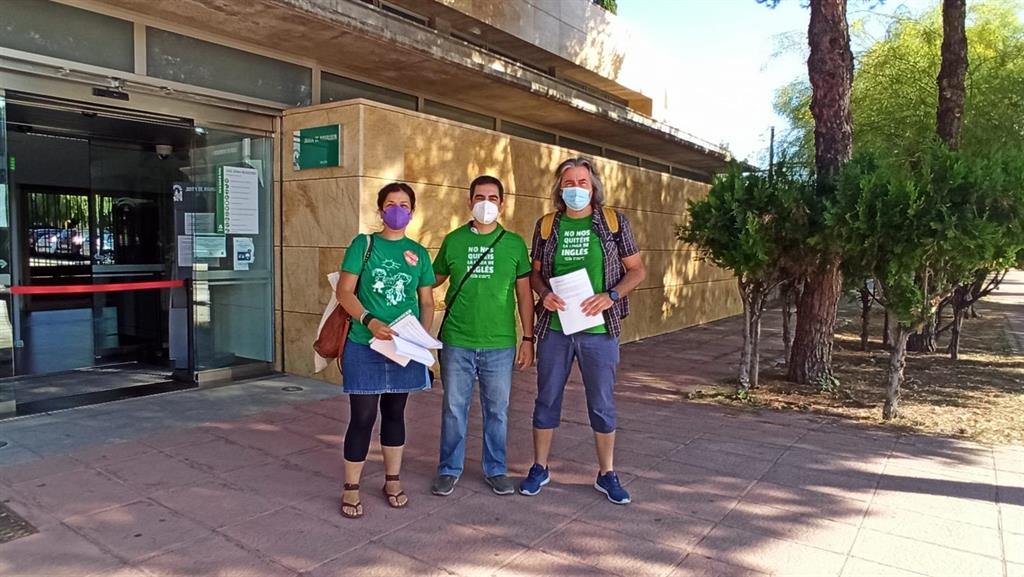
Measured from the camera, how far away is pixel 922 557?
333cm

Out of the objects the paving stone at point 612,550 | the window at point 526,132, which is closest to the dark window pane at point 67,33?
the paving stone at point 612,550

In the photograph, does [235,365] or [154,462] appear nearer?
[154,462]

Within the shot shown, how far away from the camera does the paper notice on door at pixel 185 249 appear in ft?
22.4

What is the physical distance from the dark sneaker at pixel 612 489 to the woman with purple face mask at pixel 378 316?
3.88ft

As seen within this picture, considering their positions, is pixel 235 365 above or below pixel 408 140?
below

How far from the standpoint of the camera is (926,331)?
9.88 m

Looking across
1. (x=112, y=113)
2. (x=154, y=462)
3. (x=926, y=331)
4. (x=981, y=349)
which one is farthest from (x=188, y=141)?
(x=981, y=349)

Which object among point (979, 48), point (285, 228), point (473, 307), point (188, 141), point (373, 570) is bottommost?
point (373, 570)

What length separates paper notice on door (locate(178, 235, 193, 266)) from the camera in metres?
6.83

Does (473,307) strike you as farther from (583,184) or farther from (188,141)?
(188,141)

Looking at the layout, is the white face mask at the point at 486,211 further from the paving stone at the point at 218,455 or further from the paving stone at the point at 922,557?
the paving stone at the point at 922,557

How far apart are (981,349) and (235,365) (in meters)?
10.4

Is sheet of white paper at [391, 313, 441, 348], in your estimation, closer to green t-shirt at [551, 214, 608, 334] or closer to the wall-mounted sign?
green t-shirt at [551, 214, 608, 334]

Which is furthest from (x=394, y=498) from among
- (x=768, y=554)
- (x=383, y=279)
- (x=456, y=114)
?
(x=456, y=114)
